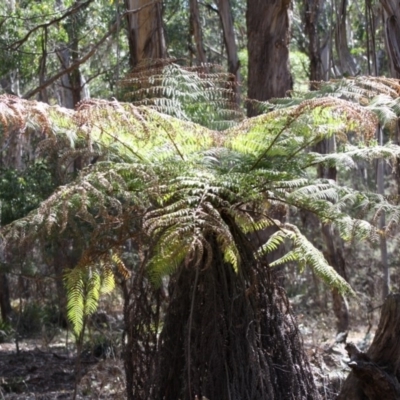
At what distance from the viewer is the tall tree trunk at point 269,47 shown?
27.0ft

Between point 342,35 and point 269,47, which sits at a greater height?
point 342,35

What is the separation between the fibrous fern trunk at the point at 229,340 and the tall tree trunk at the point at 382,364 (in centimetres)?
41

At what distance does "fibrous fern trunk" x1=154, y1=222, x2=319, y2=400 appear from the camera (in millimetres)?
4562

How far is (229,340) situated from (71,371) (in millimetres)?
4432

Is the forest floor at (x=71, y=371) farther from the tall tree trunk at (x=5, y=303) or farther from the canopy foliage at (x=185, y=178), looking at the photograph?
the tall tree trunk at (x=5, y=303)

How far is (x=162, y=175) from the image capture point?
181 inches

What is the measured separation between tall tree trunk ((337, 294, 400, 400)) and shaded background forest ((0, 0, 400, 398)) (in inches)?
30.6

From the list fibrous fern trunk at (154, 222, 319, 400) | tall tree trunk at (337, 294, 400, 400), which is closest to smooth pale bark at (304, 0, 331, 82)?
fibrous fern trunk at (154, 222, 319, 400)

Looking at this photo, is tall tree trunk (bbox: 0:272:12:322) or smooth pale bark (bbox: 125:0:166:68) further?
tall tree trunk (bbox: 0:272:12:322)

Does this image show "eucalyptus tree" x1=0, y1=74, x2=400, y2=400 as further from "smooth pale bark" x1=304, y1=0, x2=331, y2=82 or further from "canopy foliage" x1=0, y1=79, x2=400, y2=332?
"smooth pale bark" x1=304, y1=0, x2=331, y2=82

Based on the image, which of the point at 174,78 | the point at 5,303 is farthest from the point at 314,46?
the point at 174,78

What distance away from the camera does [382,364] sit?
4.61 meters

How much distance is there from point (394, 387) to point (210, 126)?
214cm

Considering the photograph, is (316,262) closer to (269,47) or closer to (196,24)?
(269,47)
